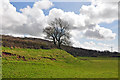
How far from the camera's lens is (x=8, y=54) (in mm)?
24562

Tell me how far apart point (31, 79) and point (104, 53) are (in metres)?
66.3

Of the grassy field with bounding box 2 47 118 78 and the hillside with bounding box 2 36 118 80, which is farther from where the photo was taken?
Result: the hillside with bounding box 2 36 118 80

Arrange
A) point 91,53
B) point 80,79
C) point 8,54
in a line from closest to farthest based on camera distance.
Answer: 1. point 80,79
2. point 8,54
3. point 91,53

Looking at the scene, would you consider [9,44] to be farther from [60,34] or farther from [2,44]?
[60,34]

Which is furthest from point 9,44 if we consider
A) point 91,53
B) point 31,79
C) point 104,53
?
point 104,53

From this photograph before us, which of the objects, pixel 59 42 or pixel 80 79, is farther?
pixel 59 42

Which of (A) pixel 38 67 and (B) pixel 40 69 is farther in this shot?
(A) pixel 38 67

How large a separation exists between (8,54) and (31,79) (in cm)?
1317

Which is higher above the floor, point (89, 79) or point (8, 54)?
point (8, 54)

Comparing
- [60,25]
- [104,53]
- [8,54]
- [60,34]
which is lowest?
[104,53]

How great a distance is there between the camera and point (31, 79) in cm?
1487

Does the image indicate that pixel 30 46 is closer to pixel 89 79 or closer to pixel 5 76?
pixel 5 76

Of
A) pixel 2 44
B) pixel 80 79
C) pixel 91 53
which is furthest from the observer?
pixel 91 53

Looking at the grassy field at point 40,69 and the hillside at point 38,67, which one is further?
the hillside at point 38,67
